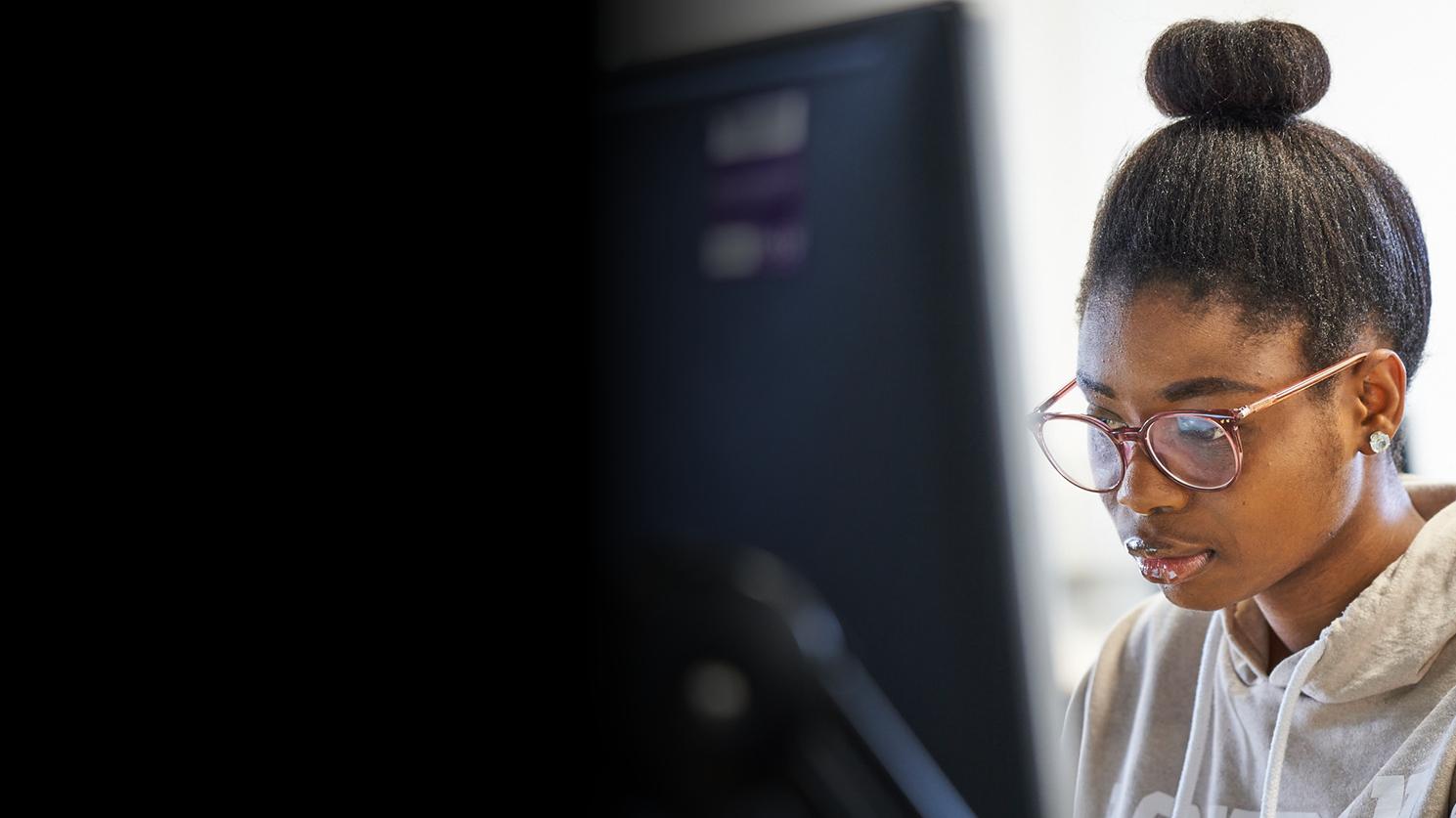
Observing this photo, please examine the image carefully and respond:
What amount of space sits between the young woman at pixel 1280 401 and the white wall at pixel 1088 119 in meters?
0.05

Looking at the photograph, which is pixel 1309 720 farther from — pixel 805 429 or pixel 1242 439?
pixel 805 429

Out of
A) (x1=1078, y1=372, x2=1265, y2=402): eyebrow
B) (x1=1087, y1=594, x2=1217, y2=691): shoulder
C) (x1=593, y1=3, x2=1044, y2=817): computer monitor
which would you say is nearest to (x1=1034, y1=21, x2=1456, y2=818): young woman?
(x1=1078, y1=372, x2=1265, y2=402): eyebrow

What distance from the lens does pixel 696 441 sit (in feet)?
1.36

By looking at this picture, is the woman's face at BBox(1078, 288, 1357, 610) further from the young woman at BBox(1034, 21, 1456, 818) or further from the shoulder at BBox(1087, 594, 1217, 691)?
the shoulder at BBox(1087, 594, 1217, 691)

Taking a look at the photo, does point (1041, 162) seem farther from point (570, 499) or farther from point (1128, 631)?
point (570, 499)

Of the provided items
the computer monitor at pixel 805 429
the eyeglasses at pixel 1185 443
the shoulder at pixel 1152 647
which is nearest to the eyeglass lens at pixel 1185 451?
the eyeglasses at pixel 1185 443

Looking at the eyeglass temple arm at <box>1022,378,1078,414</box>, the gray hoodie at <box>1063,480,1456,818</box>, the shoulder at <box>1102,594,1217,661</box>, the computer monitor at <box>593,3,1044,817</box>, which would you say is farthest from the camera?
the shoulder at <box>1102,594,1217,661</box>

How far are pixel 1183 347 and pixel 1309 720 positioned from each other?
0.24m

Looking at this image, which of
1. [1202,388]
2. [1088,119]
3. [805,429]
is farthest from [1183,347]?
[1088,119]

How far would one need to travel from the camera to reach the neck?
2.76 ft

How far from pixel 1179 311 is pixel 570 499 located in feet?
1.75

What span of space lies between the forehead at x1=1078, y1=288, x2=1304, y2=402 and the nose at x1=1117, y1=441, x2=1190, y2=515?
3 cm

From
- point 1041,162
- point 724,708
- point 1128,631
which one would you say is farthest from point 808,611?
point 1041,162

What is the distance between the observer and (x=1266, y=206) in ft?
2.56
